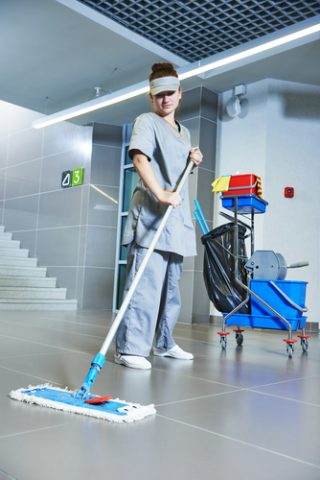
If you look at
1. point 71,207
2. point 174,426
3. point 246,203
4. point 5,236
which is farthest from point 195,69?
point 5,236

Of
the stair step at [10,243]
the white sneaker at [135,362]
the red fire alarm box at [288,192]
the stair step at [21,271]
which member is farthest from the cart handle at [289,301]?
the stair step at [10,243]

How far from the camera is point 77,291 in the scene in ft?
22.9

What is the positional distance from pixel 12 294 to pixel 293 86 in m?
4.41

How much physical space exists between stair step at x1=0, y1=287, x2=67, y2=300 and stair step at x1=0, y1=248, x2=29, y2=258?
3.69ft

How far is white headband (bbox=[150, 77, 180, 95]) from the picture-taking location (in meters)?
2.24

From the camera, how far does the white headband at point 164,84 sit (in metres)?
2.24

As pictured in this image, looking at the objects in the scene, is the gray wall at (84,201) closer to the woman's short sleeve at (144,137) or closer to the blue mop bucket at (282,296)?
the blue mop bucket at (282,296)

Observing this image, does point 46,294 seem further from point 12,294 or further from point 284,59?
point 284,59

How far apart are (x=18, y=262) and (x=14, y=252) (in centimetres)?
43

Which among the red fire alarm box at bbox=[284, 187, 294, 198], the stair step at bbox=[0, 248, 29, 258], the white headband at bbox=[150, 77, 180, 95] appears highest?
the red fire alarm box at bbox=[284, 187, 294, 198]

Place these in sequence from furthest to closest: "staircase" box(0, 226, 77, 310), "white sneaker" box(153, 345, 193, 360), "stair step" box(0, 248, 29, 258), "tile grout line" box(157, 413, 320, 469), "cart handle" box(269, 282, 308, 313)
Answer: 1. "stair step" box(0, 248, 29, 258)
2. "staircase" box(0, 226, 77, 310)
3. "cart handle" box(269, 282, 308, 313)
4. "white sneaker" box(153, 345, 193, 360)
5. "tile grout line" box(157, 413, 320, 469)

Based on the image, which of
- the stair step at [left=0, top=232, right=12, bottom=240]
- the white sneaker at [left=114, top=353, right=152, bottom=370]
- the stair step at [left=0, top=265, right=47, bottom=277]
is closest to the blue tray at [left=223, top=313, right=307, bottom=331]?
the white sneaker at [left=114, top=353, right=152, bottom=370]

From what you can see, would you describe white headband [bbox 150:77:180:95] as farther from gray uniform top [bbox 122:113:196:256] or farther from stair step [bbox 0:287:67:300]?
stair step [bbox 0:287:67:300]

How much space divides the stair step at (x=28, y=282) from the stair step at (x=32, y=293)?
186 millimetres
